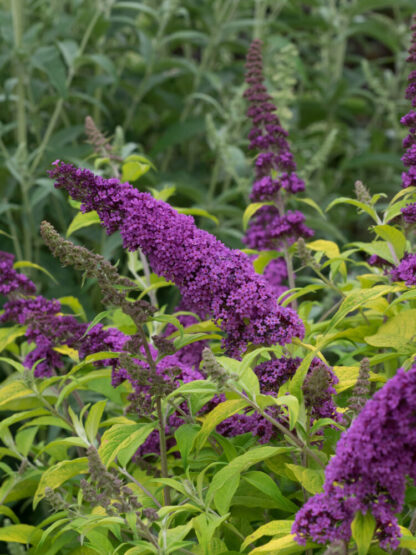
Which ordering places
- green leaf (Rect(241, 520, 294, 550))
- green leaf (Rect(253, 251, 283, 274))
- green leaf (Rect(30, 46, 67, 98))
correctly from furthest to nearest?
green leaf (Rect(30, 46, 67, 98))
green leaf (Rect(253, 251, 283, 274))
green leaf (Rect(241, 520, 294, 550))

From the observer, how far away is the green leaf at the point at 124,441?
5.53 ft

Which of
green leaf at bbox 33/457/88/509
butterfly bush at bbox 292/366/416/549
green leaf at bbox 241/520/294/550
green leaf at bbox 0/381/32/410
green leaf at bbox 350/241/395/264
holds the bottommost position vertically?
green leaf at bbox 33/457/88/509

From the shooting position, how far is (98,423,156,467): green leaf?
1685 mm

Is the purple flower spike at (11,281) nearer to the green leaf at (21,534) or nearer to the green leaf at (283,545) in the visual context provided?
the green leaf at (21,534)

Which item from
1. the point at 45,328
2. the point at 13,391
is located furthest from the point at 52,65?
the point at 13,391

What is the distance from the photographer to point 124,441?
1.71m

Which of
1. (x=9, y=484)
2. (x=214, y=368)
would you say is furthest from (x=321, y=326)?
(x=9, y=484)

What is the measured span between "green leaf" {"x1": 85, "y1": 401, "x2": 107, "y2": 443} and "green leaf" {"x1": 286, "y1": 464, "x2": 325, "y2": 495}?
59 centimetres

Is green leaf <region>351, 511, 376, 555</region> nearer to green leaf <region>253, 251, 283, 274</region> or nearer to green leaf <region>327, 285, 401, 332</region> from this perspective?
green leaf <region>327, 285, 401, 332</region>

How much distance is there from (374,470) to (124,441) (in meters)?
0.70

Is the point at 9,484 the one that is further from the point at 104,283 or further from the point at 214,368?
the point at 214,368

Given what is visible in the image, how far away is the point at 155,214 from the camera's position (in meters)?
1.75

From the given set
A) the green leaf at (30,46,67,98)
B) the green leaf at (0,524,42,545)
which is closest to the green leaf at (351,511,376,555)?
the green leaf at (0,524,42,545)

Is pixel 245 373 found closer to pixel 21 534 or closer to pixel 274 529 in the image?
pixel 274 529
